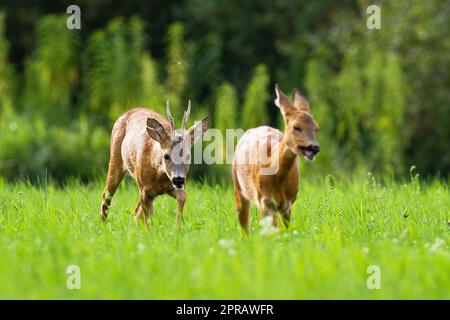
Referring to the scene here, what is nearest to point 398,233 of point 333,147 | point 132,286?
point 132,286

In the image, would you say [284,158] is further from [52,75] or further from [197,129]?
[52,75]

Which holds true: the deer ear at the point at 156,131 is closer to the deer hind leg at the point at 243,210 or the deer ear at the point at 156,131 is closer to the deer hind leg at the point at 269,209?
the deer hind leg at the point at 243,210

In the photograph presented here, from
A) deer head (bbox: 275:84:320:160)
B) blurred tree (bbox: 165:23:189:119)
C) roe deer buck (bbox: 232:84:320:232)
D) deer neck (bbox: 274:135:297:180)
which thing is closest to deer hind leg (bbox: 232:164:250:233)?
roe deer buck (bbox: 232:84:320:232)

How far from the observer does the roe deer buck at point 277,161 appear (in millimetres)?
7355

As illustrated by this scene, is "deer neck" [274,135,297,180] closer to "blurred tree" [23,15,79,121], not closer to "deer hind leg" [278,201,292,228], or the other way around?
"deer hind leg" [278,201,292,228]

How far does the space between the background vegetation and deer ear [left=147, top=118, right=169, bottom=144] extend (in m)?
8.06

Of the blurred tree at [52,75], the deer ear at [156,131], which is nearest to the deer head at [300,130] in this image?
the deer ear at [156,131]

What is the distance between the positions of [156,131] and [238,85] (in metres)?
15.1

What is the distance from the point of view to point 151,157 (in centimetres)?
893

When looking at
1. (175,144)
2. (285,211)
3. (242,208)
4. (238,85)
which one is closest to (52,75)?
(238,85)

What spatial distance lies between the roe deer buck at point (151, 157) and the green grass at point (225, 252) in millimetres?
270

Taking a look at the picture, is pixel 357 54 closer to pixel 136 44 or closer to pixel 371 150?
pixel 371 150

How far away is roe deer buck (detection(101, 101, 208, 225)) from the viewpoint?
8.52 m

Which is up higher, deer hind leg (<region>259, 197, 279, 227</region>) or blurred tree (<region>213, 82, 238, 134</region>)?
blurred tree (<region>213, 82, 238, 134</region>)
